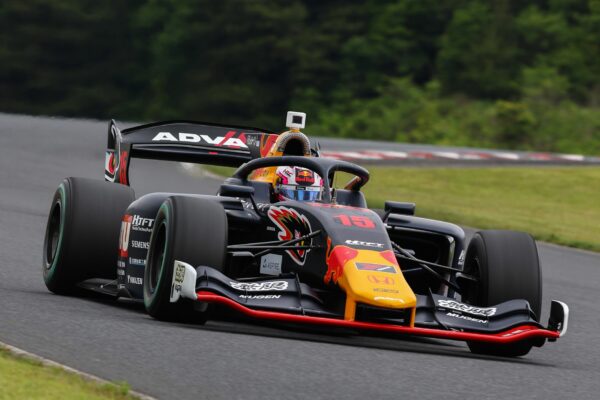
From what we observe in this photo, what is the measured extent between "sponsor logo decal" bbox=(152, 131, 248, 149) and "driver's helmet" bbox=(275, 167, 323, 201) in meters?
1.68

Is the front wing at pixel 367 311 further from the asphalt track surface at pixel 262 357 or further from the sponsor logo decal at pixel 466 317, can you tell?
the asphalt track surface at pixel 262 357

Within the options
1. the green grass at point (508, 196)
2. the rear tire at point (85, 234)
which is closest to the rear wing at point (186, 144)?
the rear tire at point (85, 234)

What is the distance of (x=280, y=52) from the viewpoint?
55.8 m

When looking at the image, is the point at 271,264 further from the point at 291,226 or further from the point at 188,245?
the point at 188,245

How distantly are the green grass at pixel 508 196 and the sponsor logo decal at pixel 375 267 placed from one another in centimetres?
966

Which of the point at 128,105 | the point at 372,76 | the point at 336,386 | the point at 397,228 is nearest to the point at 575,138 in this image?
the point at 372,76

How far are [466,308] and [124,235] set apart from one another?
2.38 m

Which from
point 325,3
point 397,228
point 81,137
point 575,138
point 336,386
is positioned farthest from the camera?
point 325,3

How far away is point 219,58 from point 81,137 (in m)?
25.1

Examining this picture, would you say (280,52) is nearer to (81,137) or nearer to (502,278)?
(81,137)

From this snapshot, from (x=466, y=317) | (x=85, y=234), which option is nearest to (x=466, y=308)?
(x=466, y=317)

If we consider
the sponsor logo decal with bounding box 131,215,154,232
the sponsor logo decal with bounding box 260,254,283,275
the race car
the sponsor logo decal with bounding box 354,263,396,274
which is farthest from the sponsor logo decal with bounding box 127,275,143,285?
the sponsor logo decal with bounding box 354,263,396,274

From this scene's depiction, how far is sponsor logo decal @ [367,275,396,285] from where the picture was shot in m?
7.43

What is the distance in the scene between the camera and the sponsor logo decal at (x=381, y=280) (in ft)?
24.4
